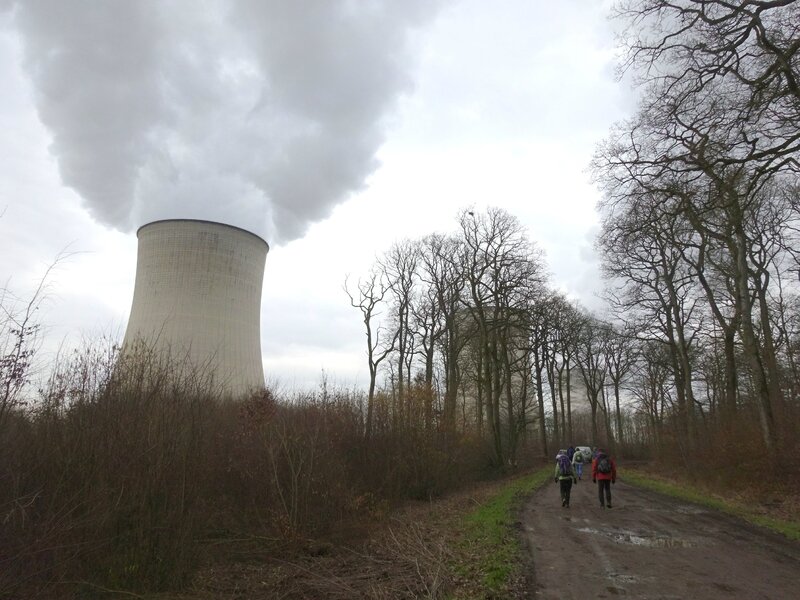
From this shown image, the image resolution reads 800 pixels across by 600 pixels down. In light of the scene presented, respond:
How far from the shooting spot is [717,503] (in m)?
14.0

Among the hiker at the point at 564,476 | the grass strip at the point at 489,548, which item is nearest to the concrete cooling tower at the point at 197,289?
the grass strip at the point at 489,548

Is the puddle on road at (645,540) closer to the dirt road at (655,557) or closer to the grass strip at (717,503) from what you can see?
the dirt road at (655,557)

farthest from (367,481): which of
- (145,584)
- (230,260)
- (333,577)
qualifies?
(230,260)

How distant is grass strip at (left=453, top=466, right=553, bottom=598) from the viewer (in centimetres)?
661

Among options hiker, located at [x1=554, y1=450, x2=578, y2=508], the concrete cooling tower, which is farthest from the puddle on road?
the concrete cooling tower

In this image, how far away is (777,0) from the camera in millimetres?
9219

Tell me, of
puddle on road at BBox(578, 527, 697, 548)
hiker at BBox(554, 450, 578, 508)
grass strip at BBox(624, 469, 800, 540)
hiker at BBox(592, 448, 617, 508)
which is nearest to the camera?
puddle on road at BBox(578, 527, 697, 548)

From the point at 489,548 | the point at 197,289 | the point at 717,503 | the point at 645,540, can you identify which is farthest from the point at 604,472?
the point at 197,289

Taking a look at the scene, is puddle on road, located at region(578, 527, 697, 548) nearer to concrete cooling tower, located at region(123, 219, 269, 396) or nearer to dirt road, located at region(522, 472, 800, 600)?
dirt road, located at region(522, 472, 800, 600)

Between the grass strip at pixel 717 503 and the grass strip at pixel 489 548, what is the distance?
4648 millimetres

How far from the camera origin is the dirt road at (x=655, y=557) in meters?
5.99

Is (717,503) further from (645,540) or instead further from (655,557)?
(655,557)

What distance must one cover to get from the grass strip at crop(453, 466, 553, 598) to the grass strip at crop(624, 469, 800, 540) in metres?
4.65

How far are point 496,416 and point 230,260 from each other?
14.1 metres
